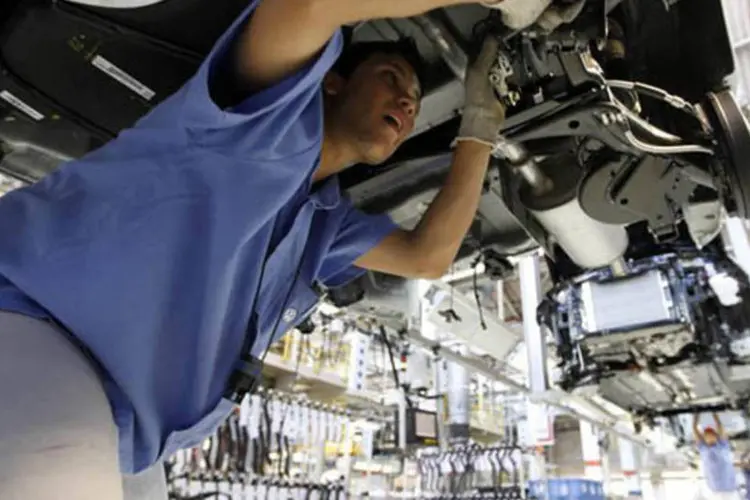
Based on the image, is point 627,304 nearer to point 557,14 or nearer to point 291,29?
point 557,14

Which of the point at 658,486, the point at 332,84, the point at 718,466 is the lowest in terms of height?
the point at 718,466

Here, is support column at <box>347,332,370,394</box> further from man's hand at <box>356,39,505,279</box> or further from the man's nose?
the man's nose

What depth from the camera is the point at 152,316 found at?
817mm

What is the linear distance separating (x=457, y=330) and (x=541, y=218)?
3.60ft

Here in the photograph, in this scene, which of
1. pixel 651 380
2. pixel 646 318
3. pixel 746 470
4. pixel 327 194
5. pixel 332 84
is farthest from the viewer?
pixel 746 470

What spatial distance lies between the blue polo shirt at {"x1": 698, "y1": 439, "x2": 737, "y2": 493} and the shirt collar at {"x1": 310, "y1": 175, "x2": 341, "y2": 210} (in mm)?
4910

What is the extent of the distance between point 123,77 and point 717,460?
5.45m

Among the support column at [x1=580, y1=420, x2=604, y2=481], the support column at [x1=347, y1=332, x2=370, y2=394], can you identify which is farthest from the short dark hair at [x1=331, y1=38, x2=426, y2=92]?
the support column at [x1=580, y1=420, x2=604, y2=481]

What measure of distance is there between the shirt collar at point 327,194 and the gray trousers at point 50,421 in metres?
0.44

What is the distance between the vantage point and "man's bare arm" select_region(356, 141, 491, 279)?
127 centimetres

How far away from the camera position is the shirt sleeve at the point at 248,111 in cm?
75

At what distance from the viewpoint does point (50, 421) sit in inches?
27.8

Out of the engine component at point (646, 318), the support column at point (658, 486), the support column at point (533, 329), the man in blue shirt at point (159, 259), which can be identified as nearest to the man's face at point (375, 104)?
the man in blue shirt at point (159, 259)

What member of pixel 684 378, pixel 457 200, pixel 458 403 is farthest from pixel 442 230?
pixel 458 403
